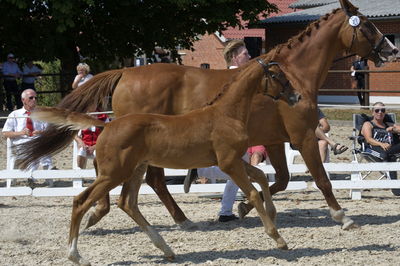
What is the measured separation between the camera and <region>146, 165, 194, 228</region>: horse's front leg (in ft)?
26.5

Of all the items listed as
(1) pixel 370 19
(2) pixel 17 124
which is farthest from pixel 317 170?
(1) pixel 370 19

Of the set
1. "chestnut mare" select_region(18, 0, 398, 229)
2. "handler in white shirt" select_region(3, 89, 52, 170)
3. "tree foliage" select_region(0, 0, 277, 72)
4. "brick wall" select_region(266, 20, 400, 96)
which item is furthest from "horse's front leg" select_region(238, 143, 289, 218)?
"brick wall" select_region(266, 20, 400, 96)

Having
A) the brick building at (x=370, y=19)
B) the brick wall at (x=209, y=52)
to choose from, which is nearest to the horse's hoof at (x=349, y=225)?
the brick building at (x=370, y=19)

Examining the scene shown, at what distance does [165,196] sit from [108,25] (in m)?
17.2

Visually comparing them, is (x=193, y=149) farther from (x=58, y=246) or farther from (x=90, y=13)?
(x=90, y=13)

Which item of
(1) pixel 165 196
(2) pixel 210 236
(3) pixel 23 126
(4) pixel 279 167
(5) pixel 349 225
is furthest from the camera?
(3) pixel 23 126

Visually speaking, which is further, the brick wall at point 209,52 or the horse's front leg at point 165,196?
the brick wall at point 209,52

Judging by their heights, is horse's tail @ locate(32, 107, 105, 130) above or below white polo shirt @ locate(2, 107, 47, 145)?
above

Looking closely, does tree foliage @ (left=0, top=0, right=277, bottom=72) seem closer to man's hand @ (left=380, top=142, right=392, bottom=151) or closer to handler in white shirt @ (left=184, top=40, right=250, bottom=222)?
man's hand @ (left=380, top=142, right=392, bottom=151)

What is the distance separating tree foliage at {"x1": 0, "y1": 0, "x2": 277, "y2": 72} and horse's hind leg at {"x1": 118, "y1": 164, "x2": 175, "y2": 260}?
15.8 metres

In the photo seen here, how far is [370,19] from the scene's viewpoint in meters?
28.5

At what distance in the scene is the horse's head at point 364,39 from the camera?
845cm

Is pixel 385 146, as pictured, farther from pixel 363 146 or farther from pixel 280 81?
pixel 280 81

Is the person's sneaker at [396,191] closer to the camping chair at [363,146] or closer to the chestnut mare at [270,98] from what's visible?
the camping chair at [363,146]
